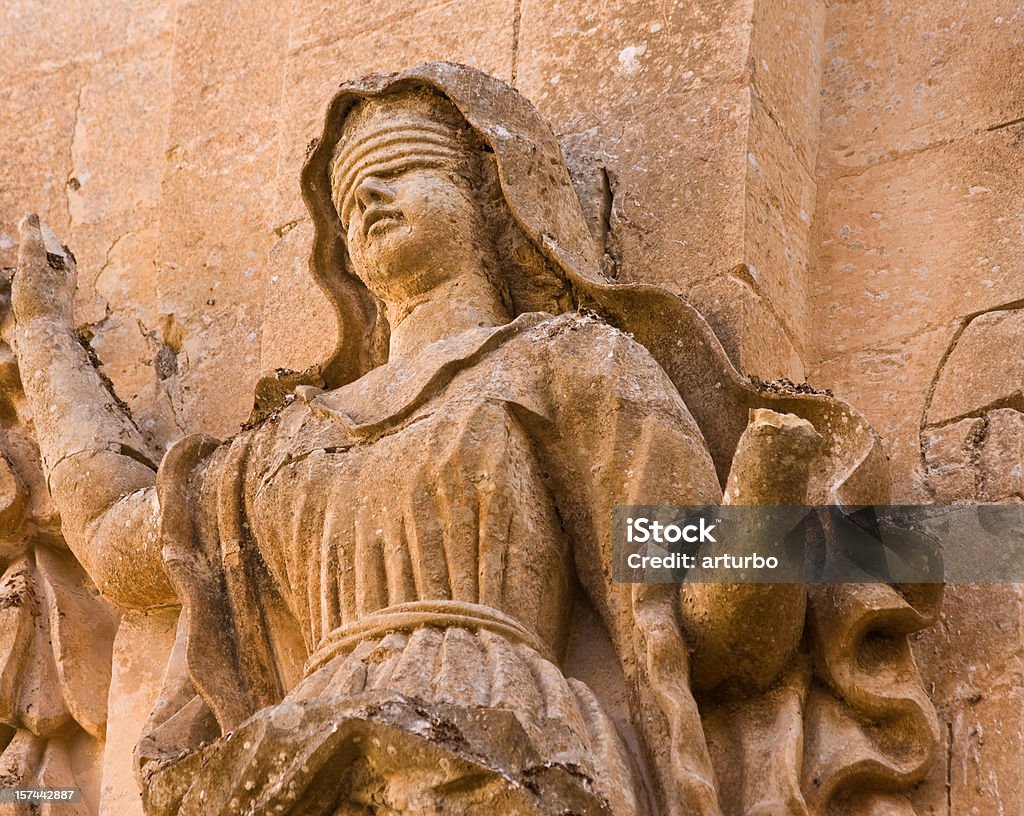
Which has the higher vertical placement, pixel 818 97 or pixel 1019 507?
pixel 818 97

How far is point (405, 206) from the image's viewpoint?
371 cm

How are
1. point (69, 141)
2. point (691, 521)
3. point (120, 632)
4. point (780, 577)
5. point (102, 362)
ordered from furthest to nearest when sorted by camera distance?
point (69, 141), point (102, 362), point (120, 632), point (691, 521), point (780, 577)

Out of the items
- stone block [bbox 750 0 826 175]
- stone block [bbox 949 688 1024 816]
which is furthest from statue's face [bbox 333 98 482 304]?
stone block [bbox 949 688 1024 816]

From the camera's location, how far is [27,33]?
5.54 m

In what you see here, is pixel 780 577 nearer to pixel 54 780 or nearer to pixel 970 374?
pixel 970 374

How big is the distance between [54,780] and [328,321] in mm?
1099

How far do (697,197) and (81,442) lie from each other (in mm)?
1304

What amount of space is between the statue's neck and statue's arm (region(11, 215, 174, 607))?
1.85 feet

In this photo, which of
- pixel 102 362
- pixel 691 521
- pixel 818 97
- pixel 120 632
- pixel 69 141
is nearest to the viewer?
pixel 691 521

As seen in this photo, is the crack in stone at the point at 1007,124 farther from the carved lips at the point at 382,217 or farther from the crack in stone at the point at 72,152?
the crack in stone at the point at 72,152

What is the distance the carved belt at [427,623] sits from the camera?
10.1 feet

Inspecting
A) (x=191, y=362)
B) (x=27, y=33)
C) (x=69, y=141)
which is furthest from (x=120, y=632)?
(x=27, y=33)

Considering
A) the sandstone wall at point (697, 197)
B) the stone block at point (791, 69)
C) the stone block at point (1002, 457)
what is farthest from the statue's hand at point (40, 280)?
the stone block at point (1002, 457)

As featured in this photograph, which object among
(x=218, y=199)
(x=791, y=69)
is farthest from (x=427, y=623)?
(x=218, y=199)
